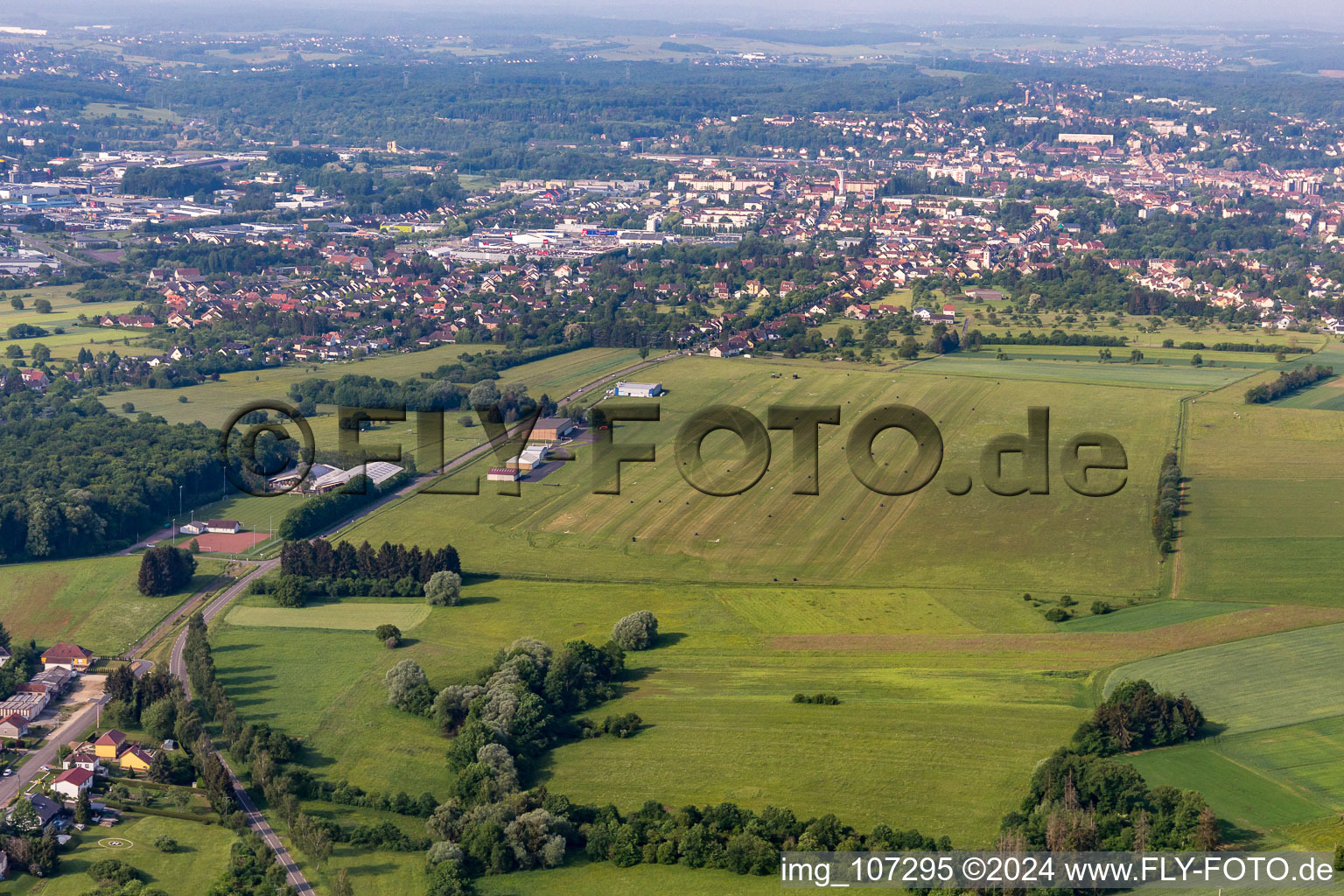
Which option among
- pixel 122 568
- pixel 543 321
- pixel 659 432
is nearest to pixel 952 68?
pixel 543 321

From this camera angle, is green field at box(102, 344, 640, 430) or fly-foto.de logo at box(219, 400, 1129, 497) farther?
green field at box(102, 344, 640, 430)

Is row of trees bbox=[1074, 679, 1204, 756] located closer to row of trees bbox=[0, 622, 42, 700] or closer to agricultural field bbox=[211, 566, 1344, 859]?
agricultural field bbox=[211, 566, 1344, 859]

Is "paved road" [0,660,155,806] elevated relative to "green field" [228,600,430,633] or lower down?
lower down

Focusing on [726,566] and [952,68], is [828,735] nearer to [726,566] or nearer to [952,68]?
[726,566]

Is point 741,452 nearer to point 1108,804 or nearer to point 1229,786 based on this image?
point 1229,786

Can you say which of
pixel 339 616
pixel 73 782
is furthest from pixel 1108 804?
pixel 339 616

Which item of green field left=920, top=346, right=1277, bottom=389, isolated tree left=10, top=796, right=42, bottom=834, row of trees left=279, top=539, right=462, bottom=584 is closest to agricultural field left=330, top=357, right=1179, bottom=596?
row of trees left=279, top=539, right=462, bottom=584
